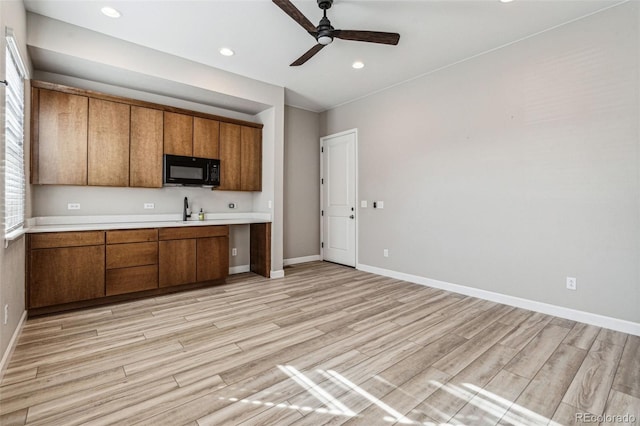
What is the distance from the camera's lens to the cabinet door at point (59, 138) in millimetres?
3135

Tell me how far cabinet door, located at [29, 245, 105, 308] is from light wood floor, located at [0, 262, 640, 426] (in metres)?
0.20

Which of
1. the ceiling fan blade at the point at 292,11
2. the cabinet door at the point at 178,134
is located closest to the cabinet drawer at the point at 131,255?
the cabinet door at the point at 178,134

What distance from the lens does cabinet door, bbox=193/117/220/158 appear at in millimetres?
4203

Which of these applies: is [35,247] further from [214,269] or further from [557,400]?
[557,400]

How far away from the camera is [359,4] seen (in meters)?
2.75

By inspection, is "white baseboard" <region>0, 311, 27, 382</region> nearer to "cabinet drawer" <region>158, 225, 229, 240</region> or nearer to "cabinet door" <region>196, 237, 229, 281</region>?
"cabinet drawer" <region>158, 225, 229, 240</region>

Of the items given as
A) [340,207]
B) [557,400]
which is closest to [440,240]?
[340,207]

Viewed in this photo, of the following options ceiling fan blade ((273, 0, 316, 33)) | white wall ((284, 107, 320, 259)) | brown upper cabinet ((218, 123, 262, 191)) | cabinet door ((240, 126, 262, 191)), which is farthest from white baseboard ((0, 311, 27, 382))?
white wall ((284, 107, 320, 259))

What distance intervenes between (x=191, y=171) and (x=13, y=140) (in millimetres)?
1813

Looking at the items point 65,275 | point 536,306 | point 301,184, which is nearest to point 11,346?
point 65,275

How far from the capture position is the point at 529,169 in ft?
10.8

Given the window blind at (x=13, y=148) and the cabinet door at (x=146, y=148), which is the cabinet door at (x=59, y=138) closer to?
the window blind at (x=13, y=148)

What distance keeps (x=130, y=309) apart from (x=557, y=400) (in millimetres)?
3785

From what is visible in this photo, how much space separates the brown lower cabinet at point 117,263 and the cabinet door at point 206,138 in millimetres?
1106
